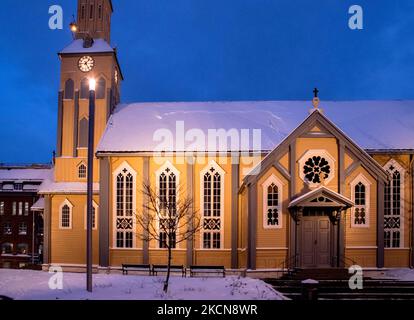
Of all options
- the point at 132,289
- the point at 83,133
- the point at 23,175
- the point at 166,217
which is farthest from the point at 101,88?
the point at 23,175

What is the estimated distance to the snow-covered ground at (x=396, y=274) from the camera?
2494cm

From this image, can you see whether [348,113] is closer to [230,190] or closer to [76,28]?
[230,190]

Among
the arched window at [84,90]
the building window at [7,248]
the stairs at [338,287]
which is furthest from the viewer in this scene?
the building window at [7,248]

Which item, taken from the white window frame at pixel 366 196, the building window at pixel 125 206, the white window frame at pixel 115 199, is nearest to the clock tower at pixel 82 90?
the white window frame at pixel 115 199

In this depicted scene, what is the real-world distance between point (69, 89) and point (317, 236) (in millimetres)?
20680

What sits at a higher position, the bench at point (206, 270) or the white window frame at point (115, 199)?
the white window frame at point (115, 199)

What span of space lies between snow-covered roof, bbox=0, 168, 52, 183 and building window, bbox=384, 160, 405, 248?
4995 centimetres

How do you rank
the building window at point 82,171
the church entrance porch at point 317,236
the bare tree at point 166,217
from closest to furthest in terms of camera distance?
the church entrance porch at point 317,236, the bare tree at point 166,217, the building window at point 82,171

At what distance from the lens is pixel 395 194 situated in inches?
1111

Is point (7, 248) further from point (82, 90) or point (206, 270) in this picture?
point (206, 270)

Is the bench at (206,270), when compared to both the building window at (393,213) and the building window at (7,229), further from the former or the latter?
the building window at (7,229)

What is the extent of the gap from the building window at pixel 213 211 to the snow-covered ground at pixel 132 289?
21.6 ft

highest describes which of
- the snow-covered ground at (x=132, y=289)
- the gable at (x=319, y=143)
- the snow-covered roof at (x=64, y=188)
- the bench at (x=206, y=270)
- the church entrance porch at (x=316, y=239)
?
the gable at (x=319, y=143)
